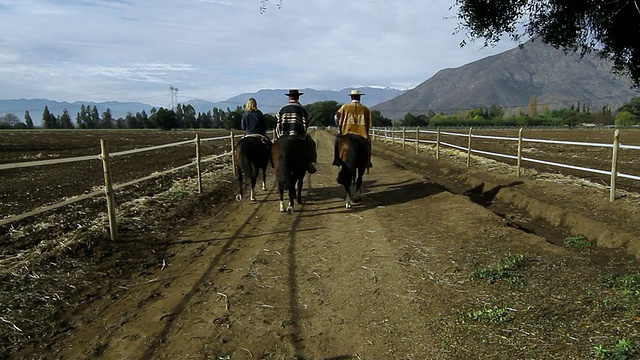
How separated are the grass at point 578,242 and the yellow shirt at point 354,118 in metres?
3.83

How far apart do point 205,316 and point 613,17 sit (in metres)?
5.41

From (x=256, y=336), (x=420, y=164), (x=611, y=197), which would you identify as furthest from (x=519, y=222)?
(x=420, y=164)

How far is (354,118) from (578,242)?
4235 mm

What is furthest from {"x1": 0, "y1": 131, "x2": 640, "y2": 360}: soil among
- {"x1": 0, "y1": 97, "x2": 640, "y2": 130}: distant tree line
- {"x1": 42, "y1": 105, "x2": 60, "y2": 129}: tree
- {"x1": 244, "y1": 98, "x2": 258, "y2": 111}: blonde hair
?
{"x1": 42, "y1": 105, "x2": 60, "y2": 129}: tree

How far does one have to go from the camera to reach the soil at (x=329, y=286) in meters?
3.12

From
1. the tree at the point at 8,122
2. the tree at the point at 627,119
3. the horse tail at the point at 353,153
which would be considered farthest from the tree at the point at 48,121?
the tree at the point at 627,119

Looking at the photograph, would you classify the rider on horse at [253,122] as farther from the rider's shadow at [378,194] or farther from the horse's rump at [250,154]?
the rider's shadow at [378,194]

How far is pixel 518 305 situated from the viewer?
142 inches

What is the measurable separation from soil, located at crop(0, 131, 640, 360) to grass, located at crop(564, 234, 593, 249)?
0.10 metres

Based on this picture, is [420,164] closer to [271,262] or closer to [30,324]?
[271,262]

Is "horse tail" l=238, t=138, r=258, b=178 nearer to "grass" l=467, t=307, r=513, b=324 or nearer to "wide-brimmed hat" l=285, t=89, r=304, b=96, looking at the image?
"wide-brimmed hat" l=285, t=89, r=304, b=96

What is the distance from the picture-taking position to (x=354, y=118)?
8078 millimetres

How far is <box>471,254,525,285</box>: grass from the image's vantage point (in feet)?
13.6

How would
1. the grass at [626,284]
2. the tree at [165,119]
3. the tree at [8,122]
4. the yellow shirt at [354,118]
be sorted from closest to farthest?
1. the grass at [626,284]
2. the yellow shirt at [354,118]
3. the tree at [165,119]
4. the tree at [8,122]
